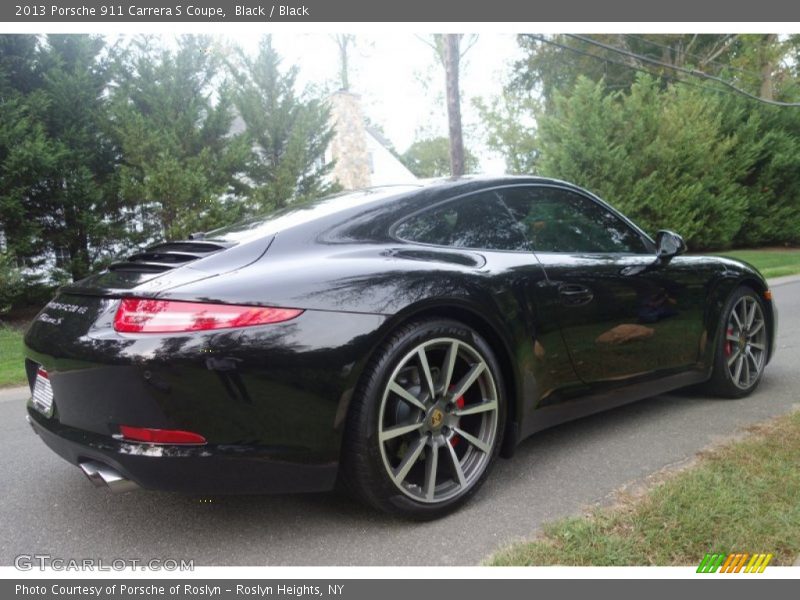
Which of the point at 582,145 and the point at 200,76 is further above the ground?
the point at 200,76

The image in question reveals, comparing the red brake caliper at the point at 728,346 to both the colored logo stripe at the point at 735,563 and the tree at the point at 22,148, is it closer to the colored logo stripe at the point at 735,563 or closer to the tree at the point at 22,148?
the colored logo stripe at the point at 735,563

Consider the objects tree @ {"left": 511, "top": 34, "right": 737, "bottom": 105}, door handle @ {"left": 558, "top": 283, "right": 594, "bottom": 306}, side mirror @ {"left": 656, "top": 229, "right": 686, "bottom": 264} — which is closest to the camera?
door handle @ {"left": 558, "top": 283, "right": 594, "bottom": 306}

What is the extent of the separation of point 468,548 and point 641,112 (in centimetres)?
1849

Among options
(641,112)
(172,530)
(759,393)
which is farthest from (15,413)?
(641,112)

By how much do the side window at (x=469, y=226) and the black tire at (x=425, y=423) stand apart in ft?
1.45

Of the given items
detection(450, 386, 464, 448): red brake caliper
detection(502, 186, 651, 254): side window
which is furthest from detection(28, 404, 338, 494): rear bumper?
detection(502, 186, 651, 254): side window

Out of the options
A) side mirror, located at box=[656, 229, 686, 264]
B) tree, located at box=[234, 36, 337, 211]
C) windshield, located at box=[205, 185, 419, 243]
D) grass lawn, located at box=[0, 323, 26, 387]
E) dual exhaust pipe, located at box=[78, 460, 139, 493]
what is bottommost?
grass lawn, located at box=[0, 323, 26, 387]

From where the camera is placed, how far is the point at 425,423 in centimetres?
→ 262

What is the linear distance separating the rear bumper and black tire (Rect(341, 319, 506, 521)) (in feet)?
0.56

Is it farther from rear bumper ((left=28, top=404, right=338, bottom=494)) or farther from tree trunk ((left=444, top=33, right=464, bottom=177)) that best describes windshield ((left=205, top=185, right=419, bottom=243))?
tree trunk ((left=444, top=33, right=464, bottom=177))

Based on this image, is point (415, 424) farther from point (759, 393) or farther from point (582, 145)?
point (582, 145)

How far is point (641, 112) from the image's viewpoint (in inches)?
732

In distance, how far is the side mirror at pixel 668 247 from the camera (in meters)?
3.84

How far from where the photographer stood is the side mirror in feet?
12.6
